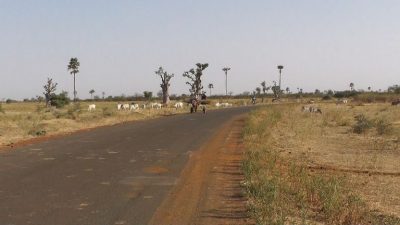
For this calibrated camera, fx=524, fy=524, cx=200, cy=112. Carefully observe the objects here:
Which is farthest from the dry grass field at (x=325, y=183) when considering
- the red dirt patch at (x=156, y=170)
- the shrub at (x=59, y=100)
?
the shrub at (x=59, y=100)

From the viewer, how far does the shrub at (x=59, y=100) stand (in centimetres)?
7206

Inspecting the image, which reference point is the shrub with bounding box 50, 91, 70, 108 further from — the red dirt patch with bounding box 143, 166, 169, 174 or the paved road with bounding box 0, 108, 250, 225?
the red dirt patch with bounding box 143, 166, 169, 174

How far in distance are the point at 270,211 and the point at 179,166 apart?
6.10 m

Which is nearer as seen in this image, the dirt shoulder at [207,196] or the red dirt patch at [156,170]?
the dirt shoulder at [207,196]

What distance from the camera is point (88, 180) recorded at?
1170 centimetres

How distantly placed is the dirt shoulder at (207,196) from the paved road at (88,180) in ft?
0.91

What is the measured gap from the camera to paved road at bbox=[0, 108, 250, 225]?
A: 8352mm

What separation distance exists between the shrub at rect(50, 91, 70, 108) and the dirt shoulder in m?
59.3

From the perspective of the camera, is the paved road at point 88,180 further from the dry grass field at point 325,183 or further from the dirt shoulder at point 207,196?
the dry grass field at point 325,183

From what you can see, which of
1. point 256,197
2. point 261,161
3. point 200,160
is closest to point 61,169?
point 200,160

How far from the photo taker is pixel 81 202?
9.29 meters

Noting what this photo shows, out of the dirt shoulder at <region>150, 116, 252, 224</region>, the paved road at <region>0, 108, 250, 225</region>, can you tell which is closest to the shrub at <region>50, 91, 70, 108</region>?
the paved road at <region>0, 108, 250, 225</region>

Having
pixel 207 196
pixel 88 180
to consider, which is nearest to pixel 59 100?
pixel 88 180

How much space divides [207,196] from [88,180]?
10.5 ft
